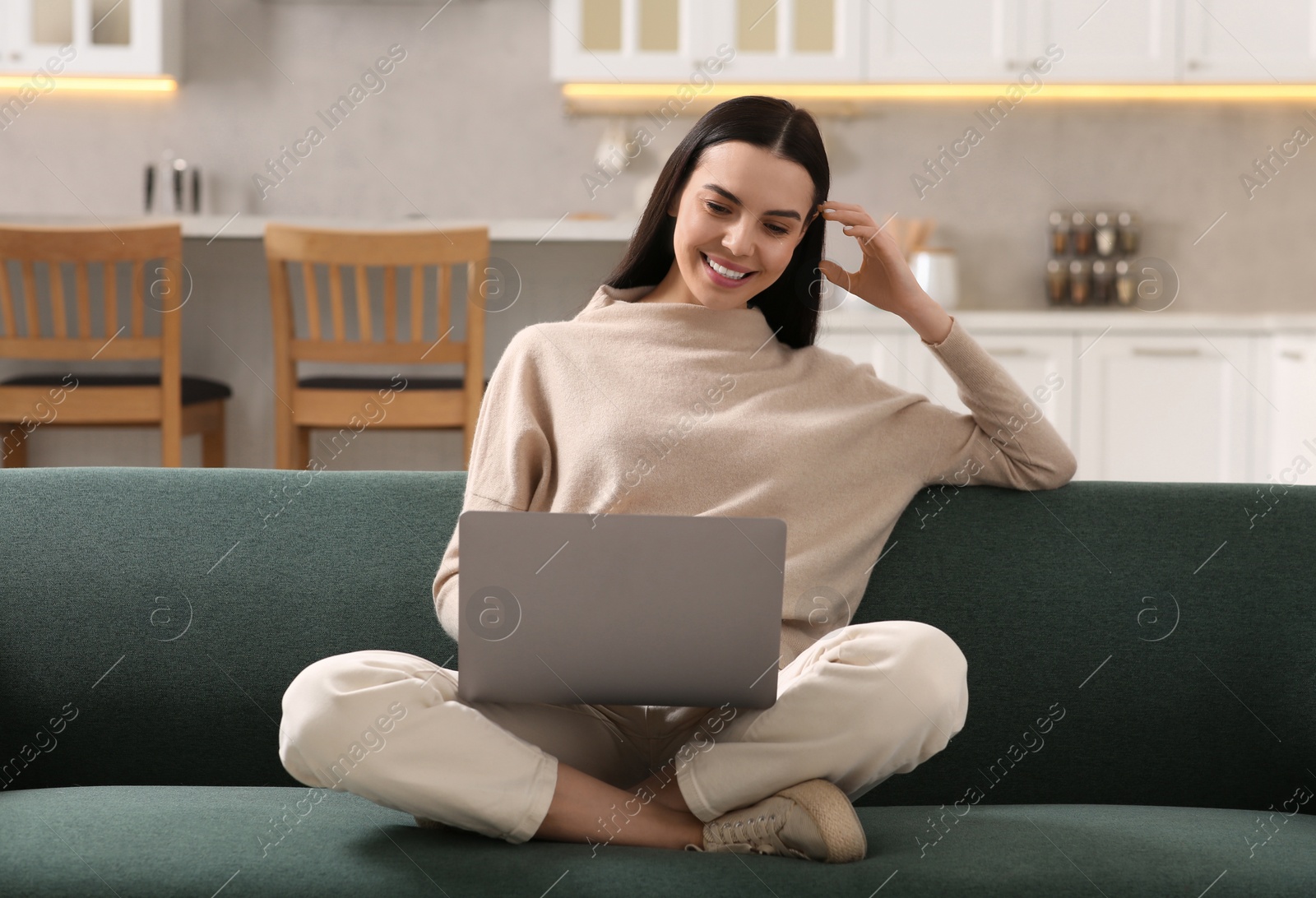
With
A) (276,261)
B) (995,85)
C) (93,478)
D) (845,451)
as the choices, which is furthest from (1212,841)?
(995,85)

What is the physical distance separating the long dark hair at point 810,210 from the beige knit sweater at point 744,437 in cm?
3

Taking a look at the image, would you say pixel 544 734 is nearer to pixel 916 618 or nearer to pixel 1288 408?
pixel 916 618

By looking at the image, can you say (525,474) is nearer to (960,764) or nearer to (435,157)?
(960,764)

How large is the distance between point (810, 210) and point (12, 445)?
2718 mm

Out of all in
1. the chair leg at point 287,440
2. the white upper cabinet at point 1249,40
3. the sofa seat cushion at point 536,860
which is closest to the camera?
the sofa seat cushion at point 536,860

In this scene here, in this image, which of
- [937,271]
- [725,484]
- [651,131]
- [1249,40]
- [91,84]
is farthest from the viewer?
[651,131]

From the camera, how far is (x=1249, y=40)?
3572 millimetres

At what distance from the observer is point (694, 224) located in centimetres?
142

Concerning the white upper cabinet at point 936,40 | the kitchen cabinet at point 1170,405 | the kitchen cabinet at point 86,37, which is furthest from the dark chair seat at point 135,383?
the kitchen cabinet at point 1170,405

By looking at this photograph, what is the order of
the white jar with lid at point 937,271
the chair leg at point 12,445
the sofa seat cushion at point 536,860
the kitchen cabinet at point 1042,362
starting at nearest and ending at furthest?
the sofa seat cushion at point 536,860
the chair leg at point 12,445
the kitchen cabinet at point 1042,362
the white jar with lid at point 937,271

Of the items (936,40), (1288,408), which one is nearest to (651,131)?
(936,40)

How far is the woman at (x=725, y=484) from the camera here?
3.61 ft

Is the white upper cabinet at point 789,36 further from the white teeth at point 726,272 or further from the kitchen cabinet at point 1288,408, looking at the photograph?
the white teeth at point 726,272

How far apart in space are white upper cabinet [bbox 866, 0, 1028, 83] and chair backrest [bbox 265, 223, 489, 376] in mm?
1515
